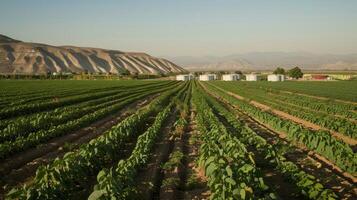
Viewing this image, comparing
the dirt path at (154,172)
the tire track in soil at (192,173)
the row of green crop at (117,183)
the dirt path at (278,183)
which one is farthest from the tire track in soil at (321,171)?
the row of green crop at (117,183)

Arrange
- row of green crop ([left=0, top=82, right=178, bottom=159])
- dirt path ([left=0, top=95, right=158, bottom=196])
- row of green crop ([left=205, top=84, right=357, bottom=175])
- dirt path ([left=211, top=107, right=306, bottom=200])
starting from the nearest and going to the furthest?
dirt path ([left=211, top=107, right=306, bottom=200]) < row of green crop ([left=205, top=84, right=357, bottom=175]) < dirt path ([left=0, top=95, right=158, bottom=196]) < row of green crop ([left=0, top=82, right=178, bottom=159])

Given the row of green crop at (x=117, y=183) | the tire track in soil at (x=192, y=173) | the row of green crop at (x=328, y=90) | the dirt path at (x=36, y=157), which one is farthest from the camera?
the row of green crop at (x=328, y=90)

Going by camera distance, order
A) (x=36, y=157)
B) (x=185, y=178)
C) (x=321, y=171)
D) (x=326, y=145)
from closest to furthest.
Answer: (x=185, y=178) < (x=321, y=171) < (x=326, y=145) < (x=36, y=157)

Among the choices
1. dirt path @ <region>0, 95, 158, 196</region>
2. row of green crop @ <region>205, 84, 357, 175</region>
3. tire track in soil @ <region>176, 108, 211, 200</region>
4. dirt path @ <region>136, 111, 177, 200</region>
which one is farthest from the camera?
dirt path @ <region>0, 95, 158, 196</region>

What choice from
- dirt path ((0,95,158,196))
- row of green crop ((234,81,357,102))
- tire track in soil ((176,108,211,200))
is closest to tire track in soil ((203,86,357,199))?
tire track in soil ((176,108,211,200))

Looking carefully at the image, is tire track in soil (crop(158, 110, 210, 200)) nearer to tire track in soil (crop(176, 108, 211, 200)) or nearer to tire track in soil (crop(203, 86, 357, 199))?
tire track in soil (crop(176, 108, 211, 200))

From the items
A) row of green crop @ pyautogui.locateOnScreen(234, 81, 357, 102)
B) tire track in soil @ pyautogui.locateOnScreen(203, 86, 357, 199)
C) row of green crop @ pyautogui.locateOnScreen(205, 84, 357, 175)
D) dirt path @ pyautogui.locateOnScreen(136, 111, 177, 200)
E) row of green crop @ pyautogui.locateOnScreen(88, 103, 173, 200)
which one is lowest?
row of green crop @ pyautogui.locateOnScreen(234, 81, 357, 102)

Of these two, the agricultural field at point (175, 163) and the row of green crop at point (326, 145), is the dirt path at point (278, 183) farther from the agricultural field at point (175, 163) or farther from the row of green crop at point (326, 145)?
the row of green crop at point (326, 145)

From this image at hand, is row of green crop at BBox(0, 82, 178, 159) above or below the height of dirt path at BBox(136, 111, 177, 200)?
above

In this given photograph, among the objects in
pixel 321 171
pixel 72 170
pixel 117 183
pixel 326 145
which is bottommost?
pixel 321 171

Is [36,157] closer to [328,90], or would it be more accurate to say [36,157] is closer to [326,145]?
[326,145]

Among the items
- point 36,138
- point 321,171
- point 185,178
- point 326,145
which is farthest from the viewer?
point 36,138

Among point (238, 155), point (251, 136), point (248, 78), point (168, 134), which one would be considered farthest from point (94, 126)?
point (248, 78)

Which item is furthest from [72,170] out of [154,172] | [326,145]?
[326,145]
